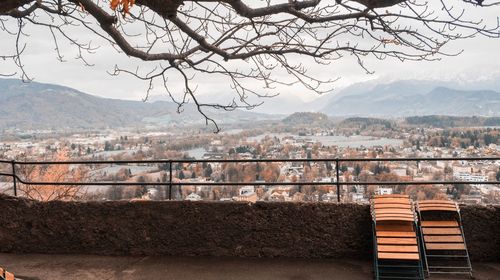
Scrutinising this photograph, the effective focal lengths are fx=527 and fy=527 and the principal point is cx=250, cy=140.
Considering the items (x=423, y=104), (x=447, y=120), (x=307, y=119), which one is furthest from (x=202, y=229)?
(x=423, y=104)

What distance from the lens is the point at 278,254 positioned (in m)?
7.33

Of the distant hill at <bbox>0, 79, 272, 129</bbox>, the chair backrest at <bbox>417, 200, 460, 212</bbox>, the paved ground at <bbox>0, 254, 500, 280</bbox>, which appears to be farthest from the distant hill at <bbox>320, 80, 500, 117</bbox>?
the paved ground at <bbox>0, 254, 500, 280</bbox>

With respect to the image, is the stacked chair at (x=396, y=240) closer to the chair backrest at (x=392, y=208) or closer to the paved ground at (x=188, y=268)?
the chair backrest at (x=392, y=208)

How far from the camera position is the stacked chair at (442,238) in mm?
Answer: 6500

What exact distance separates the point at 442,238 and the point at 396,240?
2.09 feet

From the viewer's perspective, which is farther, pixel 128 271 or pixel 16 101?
pixel 16 101

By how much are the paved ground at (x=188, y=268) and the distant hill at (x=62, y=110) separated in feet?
205

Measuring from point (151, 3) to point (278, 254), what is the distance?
148 inches

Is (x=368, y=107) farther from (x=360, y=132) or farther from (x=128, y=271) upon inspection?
(x=128, y=271)

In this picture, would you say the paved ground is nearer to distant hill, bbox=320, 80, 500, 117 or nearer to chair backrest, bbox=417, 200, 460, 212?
chair backrest, bbox=417, 200, 460, 212

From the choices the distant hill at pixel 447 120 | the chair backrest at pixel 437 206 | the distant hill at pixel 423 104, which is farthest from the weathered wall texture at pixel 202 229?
the distant hill at pixel 423 104

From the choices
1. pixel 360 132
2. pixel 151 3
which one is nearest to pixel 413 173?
pixel 151 3

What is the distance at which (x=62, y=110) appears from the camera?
8169 cm

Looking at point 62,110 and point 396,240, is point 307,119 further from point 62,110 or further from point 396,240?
point 62,110
